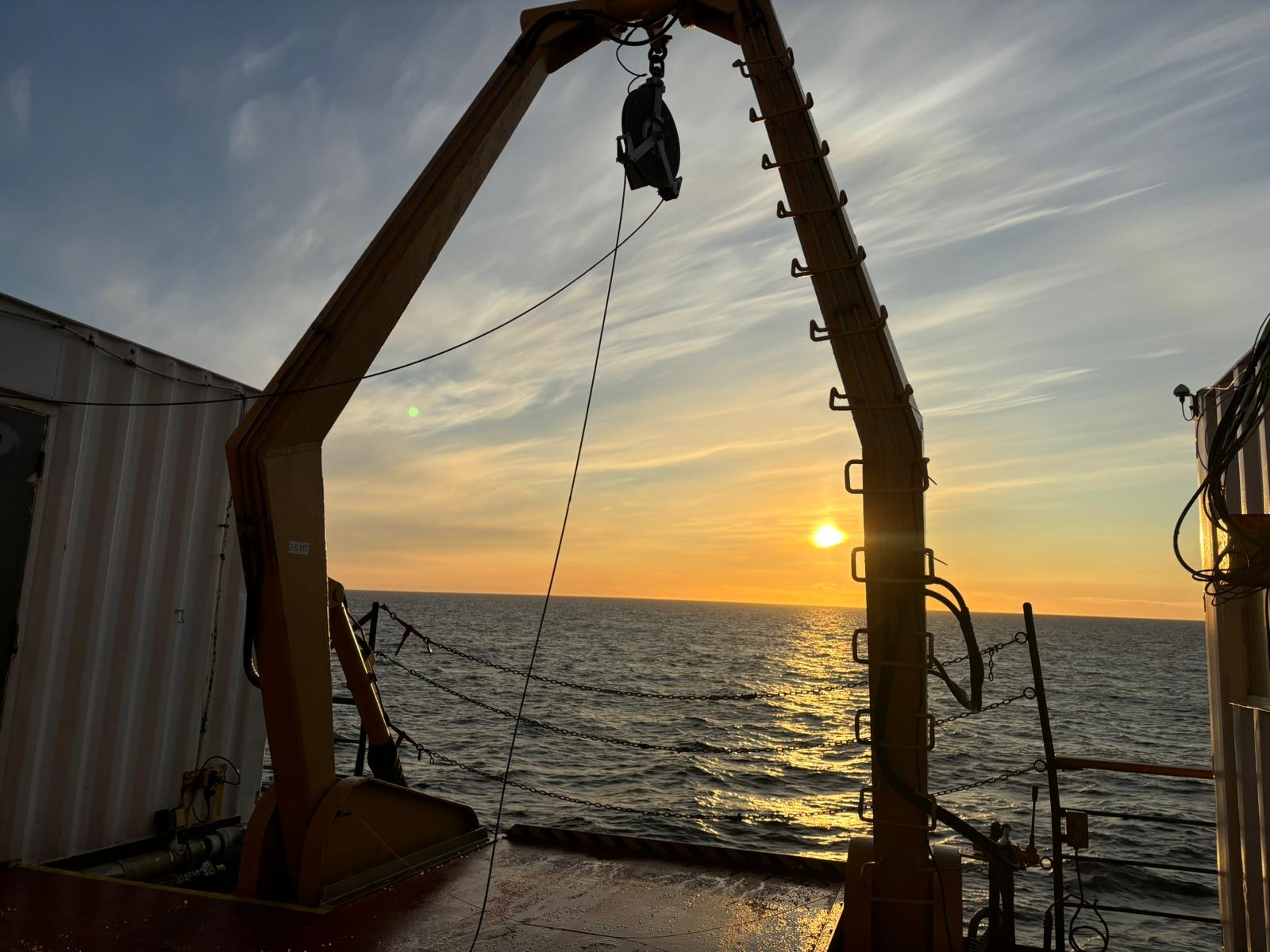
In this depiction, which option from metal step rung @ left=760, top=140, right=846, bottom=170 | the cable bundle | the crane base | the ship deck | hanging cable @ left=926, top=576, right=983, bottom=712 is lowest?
the ship deck

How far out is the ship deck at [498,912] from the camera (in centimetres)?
472

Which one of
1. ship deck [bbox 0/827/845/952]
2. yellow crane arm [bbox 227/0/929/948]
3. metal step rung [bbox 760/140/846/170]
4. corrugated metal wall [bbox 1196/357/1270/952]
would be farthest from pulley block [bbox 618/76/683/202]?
ship deck [bbox 0/827/845/952]

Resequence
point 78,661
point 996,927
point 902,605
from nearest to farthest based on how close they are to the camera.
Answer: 1. point 902,605
2. point 996,927
3. point 78,661

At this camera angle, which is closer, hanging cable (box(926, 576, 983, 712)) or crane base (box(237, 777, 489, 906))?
hanging cable (box(926, 576, 983, 712))

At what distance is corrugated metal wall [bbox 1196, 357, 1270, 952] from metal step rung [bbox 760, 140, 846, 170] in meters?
3.13

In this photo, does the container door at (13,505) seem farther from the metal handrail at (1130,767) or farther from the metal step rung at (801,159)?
the metal handrail at (1130,767)

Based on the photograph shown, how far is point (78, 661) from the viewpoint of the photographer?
6305 millimetres

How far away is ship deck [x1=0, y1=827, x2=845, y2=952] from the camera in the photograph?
15.5 ft

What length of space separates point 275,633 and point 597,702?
1369 inches

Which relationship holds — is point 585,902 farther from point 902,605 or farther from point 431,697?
point 431,697

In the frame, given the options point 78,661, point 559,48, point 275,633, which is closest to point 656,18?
point 559,48

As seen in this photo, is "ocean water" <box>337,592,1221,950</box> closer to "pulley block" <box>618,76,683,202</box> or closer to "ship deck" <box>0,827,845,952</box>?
"ship deck" <box>0,827,845,952</box>

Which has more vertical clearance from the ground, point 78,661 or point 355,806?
point 78,661

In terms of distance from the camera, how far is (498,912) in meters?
5.43
